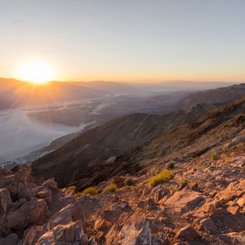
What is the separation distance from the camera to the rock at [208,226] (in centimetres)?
509

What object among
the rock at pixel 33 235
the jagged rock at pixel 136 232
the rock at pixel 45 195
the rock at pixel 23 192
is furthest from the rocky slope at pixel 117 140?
the jagged rock at pixel 136 232

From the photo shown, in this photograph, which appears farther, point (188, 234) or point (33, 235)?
point (33, 235)

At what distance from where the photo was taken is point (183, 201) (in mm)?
6656

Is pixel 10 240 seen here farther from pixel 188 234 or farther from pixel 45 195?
pixel 188 234

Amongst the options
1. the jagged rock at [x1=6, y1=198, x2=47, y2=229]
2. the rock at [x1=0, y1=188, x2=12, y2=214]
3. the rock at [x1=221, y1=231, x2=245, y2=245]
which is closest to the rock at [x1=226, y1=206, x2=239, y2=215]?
the rock at [x1=221, y1=231, x2=245, y2=245]

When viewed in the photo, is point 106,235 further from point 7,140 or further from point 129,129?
point 7,140

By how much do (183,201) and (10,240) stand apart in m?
4.83

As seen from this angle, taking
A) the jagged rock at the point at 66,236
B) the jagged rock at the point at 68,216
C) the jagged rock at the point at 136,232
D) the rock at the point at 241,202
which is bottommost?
the jagged rock at the point at 68,216

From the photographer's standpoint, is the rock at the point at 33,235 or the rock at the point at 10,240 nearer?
the rock at the point at 33,235

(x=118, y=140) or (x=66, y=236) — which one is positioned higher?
(x=66, y=236)

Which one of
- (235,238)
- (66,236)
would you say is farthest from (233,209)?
(66,236)

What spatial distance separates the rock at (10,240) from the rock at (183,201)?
422 cm

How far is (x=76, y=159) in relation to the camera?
48781 millimetres

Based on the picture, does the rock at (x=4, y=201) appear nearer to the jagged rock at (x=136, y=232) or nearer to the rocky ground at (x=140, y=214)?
the rocky ground at (x=140, y=214)
